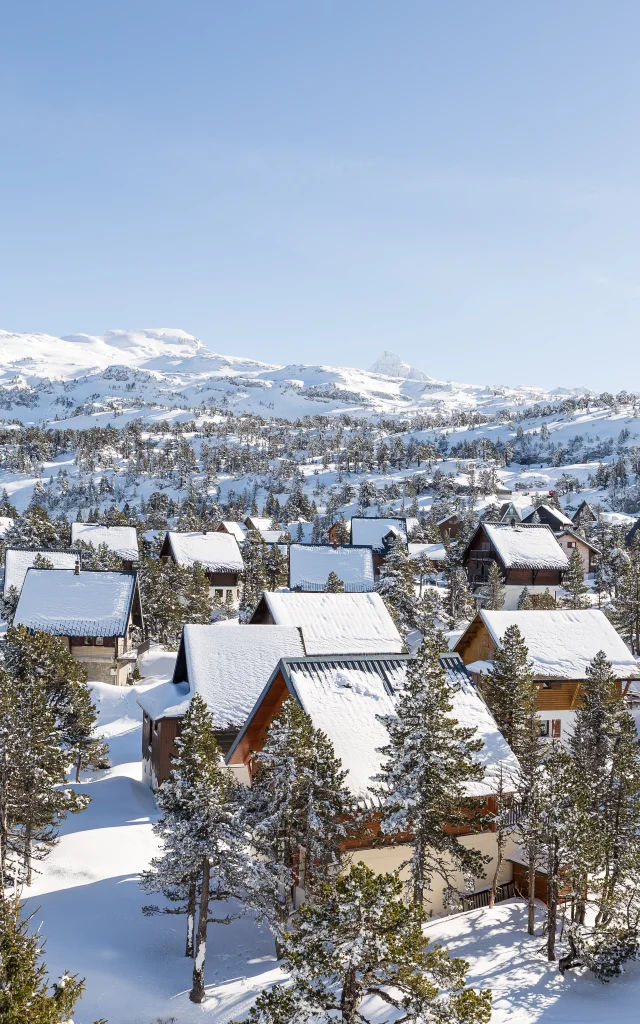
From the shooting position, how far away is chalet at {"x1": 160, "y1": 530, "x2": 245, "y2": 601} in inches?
3004

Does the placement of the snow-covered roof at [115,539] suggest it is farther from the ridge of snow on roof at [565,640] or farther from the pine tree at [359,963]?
the pine tree at [359,963]

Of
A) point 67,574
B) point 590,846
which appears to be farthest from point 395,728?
point 67,574

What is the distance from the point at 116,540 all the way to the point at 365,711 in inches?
2464

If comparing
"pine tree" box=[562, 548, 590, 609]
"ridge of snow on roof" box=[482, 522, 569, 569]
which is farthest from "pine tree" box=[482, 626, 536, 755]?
"ridge of snow on roof" box=[482, 522, 569, 569]

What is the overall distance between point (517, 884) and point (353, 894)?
53.3 ft

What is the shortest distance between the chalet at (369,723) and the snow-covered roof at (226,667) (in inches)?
158

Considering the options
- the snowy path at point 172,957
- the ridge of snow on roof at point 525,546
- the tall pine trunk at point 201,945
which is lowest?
the snowy path at point 172,957

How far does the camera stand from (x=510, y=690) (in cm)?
2638

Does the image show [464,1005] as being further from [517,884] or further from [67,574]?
[67,574]

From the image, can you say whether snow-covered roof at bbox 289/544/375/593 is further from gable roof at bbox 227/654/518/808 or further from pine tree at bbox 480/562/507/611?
gable roof at bbox 227/654/518/808

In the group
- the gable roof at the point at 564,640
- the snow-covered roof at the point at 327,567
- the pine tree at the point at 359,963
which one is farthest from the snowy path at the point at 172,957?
the snow-covered roof at the point at 327,567

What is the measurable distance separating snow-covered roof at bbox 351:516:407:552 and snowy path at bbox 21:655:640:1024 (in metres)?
63.5

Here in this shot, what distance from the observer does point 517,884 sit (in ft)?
73.8

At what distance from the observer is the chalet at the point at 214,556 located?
7631 cm
